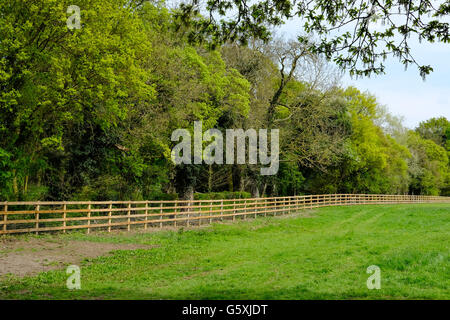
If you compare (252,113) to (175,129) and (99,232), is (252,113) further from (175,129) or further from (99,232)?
(99,232)

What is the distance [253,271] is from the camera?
932 centimetres

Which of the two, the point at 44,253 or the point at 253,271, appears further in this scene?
the point at 44,253

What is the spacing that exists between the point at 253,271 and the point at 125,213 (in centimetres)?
1234

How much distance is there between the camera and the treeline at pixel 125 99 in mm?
14250

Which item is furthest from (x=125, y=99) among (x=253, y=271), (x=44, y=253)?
(x=253, y=271)

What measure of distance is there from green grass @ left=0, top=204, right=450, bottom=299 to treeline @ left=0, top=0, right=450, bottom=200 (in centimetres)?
464

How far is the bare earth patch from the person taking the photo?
9562 mm

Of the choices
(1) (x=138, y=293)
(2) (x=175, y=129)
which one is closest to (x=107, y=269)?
(1) (x=138, y=293)

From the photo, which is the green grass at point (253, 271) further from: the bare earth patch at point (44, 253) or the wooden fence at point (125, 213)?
the wooden fence at point (125, 213)

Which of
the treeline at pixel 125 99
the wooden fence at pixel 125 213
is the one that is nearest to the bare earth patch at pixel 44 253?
the wooden fence at pixel 125 213

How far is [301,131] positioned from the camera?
103 ft

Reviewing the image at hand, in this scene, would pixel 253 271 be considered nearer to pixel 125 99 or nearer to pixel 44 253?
pixel 44 253

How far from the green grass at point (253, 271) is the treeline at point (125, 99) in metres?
4.64

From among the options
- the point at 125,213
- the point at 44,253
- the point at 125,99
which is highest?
the point at 125,99
